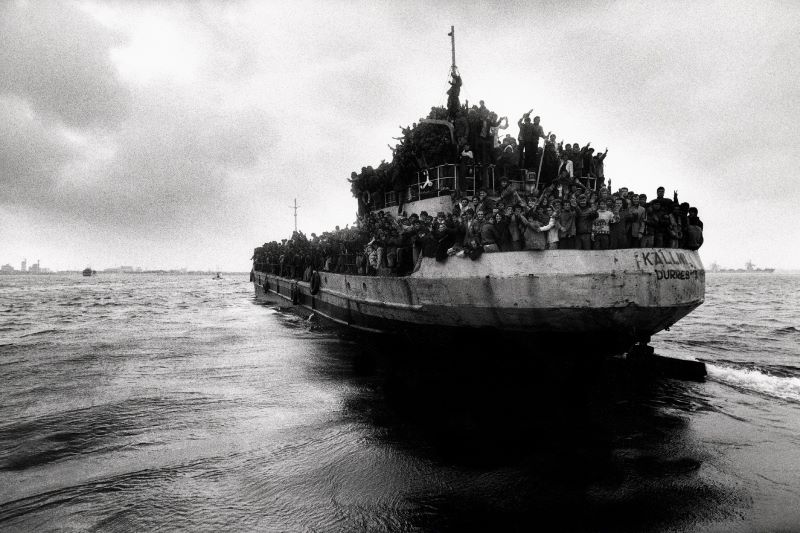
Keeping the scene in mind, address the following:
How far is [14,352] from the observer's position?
14180 mm

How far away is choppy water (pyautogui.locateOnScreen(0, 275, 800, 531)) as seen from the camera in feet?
14.8

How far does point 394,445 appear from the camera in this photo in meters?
6.37

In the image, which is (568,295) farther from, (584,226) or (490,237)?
(490,237)

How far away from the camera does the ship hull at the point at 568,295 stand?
8844mm

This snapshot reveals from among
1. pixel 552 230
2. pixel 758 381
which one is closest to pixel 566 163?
pixel 552 230

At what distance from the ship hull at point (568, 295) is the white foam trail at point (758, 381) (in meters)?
2.02

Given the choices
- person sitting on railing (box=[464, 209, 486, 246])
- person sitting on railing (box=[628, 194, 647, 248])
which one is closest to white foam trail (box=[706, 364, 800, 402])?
person sitting on railing (box=[628, 194, 647, 248])

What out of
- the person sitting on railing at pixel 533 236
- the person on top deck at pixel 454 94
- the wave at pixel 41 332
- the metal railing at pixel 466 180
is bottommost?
the wave at pixel 41 332

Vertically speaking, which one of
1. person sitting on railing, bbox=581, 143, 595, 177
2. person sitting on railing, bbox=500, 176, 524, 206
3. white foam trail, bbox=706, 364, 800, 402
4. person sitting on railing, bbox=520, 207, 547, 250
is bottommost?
white foam trail, bbox=706, 364, 800, 402

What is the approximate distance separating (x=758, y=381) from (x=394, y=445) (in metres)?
9.41

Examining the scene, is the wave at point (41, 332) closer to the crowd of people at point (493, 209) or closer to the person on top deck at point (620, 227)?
the crowd of people at point (493, 209)

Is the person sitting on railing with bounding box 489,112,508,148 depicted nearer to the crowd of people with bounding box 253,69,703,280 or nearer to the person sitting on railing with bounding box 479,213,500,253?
the crowd of people with bounding box 253,69,703,280

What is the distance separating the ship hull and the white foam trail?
2.02m

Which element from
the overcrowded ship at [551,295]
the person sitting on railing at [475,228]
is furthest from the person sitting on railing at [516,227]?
the person sitting on railing at [475,228]
